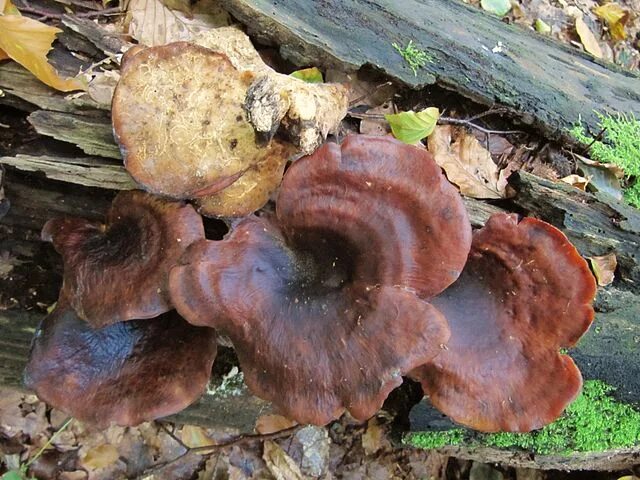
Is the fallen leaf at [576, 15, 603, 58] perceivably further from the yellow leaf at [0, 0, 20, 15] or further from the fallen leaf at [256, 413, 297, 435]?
the yellow leaf at [0, 0, 20, 15]

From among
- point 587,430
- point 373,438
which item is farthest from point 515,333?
point 373,438

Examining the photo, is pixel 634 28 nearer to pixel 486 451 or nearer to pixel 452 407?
pixel 486 451

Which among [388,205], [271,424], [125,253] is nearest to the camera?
[388,205]

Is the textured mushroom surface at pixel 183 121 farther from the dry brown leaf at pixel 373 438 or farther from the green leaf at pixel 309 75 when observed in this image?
the dry brown leaf at pixel 373 438

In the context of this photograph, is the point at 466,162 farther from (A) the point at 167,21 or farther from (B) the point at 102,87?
(B) the point at 102,87

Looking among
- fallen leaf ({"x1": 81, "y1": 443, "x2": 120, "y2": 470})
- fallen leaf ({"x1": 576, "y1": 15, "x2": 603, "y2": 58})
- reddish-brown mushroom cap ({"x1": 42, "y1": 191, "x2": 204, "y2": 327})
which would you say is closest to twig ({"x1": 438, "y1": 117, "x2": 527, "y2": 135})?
reddish-brown mushroom cap ({"x1": 42, "y1": 191, "x2": 204, "y2": 327})

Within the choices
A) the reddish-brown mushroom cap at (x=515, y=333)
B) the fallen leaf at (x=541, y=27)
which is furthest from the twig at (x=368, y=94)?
the fallen leaf at (x=541, y=27)

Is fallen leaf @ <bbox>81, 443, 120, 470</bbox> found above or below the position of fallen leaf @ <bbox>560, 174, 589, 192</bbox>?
below
